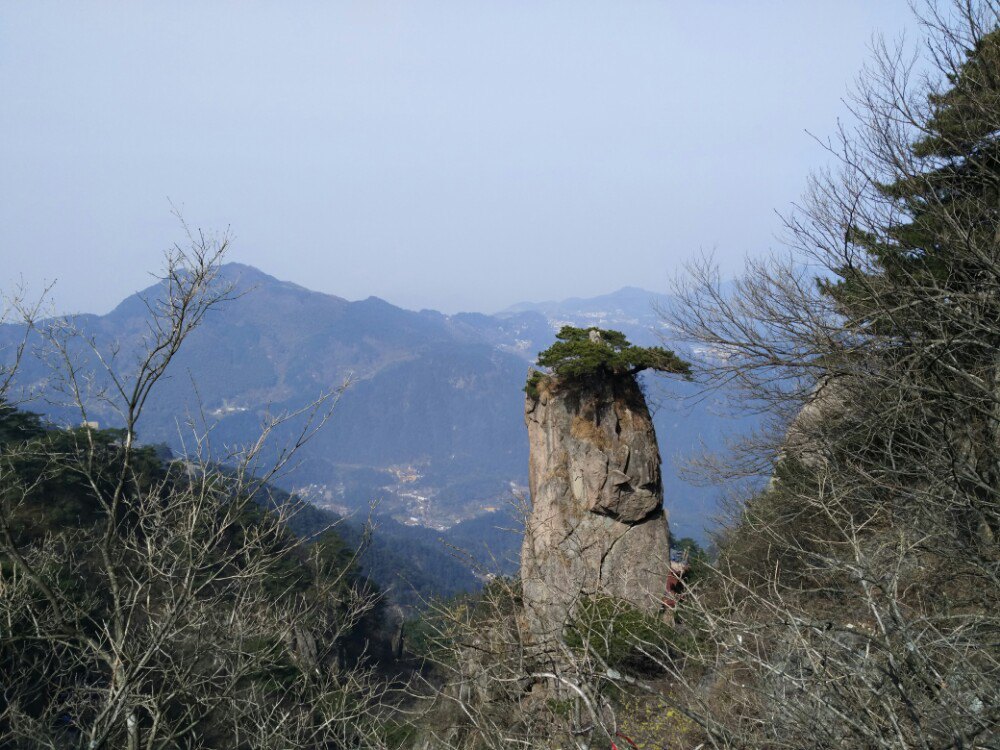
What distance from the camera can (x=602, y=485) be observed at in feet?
48.4

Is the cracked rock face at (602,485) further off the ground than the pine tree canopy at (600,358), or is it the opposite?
the pine tree canopy at (600,358)

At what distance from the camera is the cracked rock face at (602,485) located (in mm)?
14516

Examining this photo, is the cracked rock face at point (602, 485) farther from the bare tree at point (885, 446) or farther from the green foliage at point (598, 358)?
the bare tree at point (885, 446)

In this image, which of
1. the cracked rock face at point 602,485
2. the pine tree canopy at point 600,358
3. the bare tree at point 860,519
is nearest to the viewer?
the bare tree at point 860,519

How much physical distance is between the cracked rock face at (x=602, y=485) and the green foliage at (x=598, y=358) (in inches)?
12.0

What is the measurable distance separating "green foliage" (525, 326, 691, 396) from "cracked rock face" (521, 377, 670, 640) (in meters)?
0.31

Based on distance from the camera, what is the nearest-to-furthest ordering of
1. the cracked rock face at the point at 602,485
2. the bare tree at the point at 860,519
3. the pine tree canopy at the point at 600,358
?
the bare tree at the point at 860,519 → the pine tree canopy at the point at 600,358 → the cracked rock face at the point at 602,485

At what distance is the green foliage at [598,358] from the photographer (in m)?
14.4

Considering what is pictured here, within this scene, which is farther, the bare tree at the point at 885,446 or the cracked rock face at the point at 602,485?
the cracked rock face at the point at 602,485

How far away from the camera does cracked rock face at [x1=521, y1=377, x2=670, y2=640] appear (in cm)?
1452

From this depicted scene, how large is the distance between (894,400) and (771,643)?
2779 mm

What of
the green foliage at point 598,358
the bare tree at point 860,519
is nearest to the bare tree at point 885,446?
the bare tree at point 860,519

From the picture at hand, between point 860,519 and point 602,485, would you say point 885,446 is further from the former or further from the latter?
point 602,485

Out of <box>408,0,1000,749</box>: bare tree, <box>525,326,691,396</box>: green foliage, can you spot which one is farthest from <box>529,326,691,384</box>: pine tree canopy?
<box>408,0,1000,749</box>: bare tree
